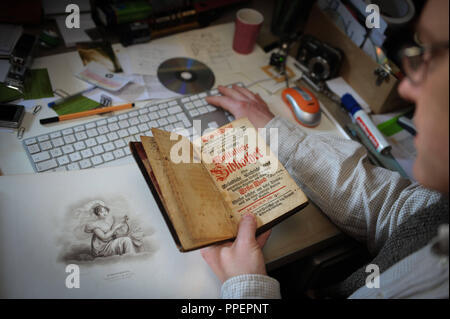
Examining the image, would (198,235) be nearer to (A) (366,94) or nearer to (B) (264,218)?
(B) (264,218)

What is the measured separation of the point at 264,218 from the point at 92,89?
1.96 ft

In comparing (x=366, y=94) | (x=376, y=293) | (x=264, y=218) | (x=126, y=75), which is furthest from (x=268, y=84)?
(x=376, y=293)

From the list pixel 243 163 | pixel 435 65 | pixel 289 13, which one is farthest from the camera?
pixel 289 13

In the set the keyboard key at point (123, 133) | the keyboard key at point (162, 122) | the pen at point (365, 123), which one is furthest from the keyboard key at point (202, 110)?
the pen at point (365, 123)

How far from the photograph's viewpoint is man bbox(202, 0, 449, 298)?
474 mm

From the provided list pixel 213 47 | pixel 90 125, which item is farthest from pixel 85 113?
pixel 213 47

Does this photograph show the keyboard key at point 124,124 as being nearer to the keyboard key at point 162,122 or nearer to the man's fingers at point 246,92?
the keyboard key at point 162,122

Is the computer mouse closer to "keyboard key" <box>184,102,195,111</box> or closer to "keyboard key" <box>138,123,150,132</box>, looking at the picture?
"keyboard key" <box>184,102,195,111</box>

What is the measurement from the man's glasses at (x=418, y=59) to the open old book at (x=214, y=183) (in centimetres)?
29

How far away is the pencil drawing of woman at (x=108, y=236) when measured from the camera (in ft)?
2.04

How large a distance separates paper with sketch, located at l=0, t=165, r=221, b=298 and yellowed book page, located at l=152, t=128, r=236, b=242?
0.32ft

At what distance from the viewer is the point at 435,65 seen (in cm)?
46

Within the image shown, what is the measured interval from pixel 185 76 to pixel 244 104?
0.74ft

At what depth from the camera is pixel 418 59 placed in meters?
0.49
